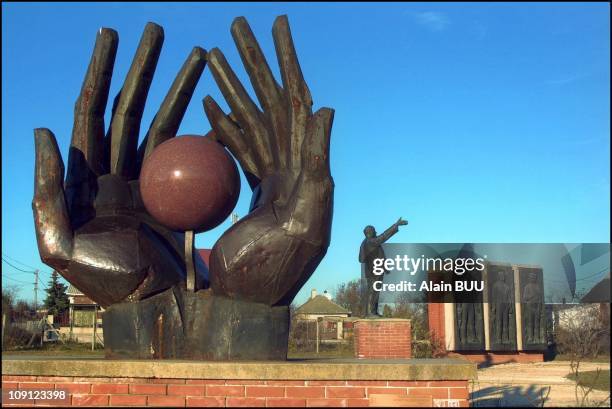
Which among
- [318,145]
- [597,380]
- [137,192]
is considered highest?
[318,145]

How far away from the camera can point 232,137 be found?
26.5 ft

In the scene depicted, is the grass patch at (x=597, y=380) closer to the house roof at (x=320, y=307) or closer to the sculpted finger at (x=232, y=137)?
the sculpted finger at (x=232, y=137)

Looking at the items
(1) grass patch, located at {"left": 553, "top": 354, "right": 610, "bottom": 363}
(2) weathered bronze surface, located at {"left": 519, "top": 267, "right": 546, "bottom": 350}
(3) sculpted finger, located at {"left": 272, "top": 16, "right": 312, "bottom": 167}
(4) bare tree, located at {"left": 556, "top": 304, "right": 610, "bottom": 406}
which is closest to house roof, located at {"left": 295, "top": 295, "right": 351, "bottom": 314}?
(1) grass patch, located at {"left": 553, "top": 354, "right": 610, "bottom": 363}

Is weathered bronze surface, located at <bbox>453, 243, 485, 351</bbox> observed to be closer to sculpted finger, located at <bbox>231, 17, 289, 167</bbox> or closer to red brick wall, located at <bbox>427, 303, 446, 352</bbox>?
red brick wall, located at <bbox>427, 303, 446, 352</bbox>

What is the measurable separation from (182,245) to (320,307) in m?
41.9

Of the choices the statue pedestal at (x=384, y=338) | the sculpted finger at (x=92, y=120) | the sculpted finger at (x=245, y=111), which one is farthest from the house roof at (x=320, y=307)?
the sculpted finger at (x=92, y=120)

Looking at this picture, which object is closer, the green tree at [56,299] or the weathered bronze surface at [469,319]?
the weathered bronze surface at [469,319]

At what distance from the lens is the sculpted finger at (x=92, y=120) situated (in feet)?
24.0

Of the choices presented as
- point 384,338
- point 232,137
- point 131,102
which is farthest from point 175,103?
point 384,338

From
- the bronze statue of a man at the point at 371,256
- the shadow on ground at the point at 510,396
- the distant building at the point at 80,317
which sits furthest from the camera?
the distant building at the point at 80,317

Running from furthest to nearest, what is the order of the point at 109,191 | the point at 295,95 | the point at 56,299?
the point at 56,299
the point at 109,191
the point at 295,95

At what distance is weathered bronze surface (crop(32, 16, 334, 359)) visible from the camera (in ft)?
21.3

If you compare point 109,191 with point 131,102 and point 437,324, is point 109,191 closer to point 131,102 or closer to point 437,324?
point 131,102

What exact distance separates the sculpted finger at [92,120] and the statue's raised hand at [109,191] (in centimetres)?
1
